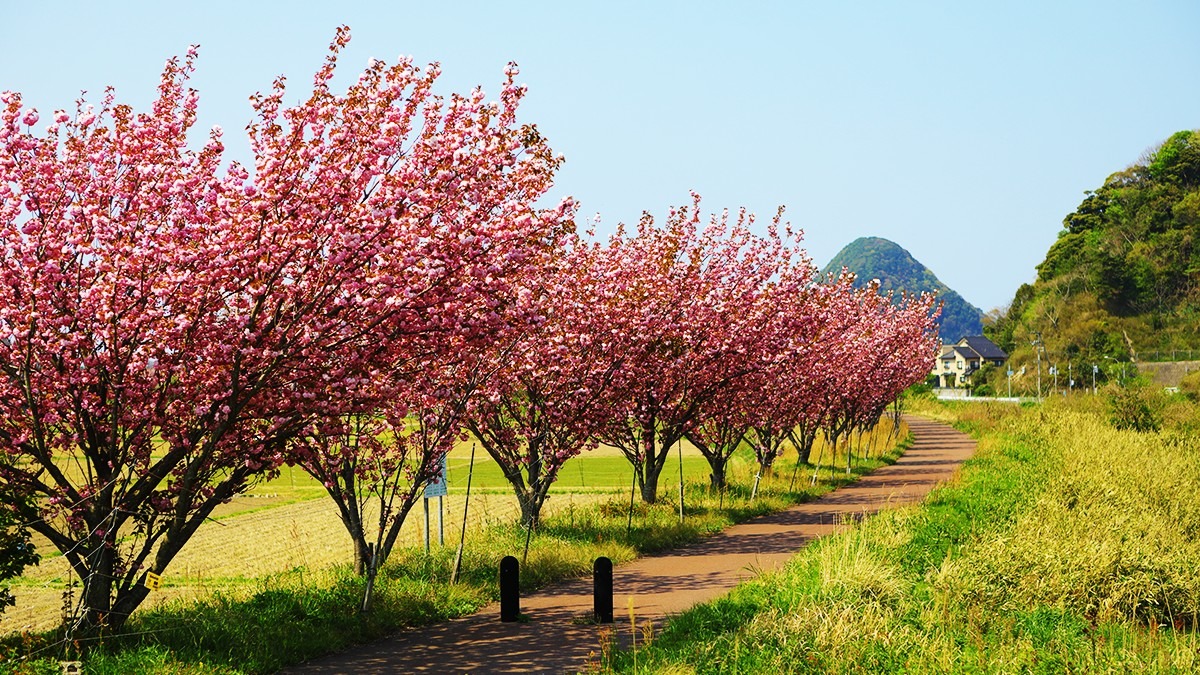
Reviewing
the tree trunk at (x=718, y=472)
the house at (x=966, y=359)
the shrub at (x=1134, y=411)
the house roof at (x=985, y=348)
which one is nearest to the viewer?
the tree trunk at (x=718, y=472)

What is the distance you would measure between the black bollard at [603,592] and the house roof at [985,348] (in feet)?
507

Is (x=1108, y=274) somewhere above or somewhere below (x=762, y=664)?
above

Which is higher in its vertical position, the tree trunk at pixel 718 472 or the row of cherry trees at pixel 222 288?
the row of cherry trees at pixel 222 288

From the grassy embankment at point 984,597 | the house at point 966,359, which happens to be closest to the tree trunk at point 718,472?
the grassy embankment at point 984,597

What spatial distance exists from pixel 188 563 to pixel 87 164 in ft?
56.0

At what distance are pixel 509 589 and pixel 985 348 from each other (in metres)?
166

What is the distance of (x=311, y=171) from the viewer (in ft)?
37.6

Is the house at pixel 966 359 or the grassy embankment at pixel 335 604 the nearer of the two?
the grassy embankment at pixel 335 604

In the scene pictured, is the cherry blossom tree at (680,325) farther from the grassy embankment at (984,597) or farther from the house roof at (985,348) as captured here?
the house roof at (985,348)

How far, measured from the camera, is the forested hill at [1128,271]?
117062 millimetres

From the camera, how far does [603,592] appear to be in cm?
1431

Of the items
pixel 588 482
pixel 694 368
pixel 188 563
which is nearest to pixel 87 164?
pixel 694 368

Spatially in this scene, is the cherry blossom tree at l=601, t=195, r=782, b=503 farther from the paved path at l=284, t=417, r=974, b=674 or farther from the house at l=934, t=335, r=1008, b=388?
the house at l=934, t=335, r=1008, b=388

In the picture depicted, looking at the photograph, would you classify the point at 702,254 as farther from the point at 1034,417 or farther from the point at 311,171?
the point at 1034,417
